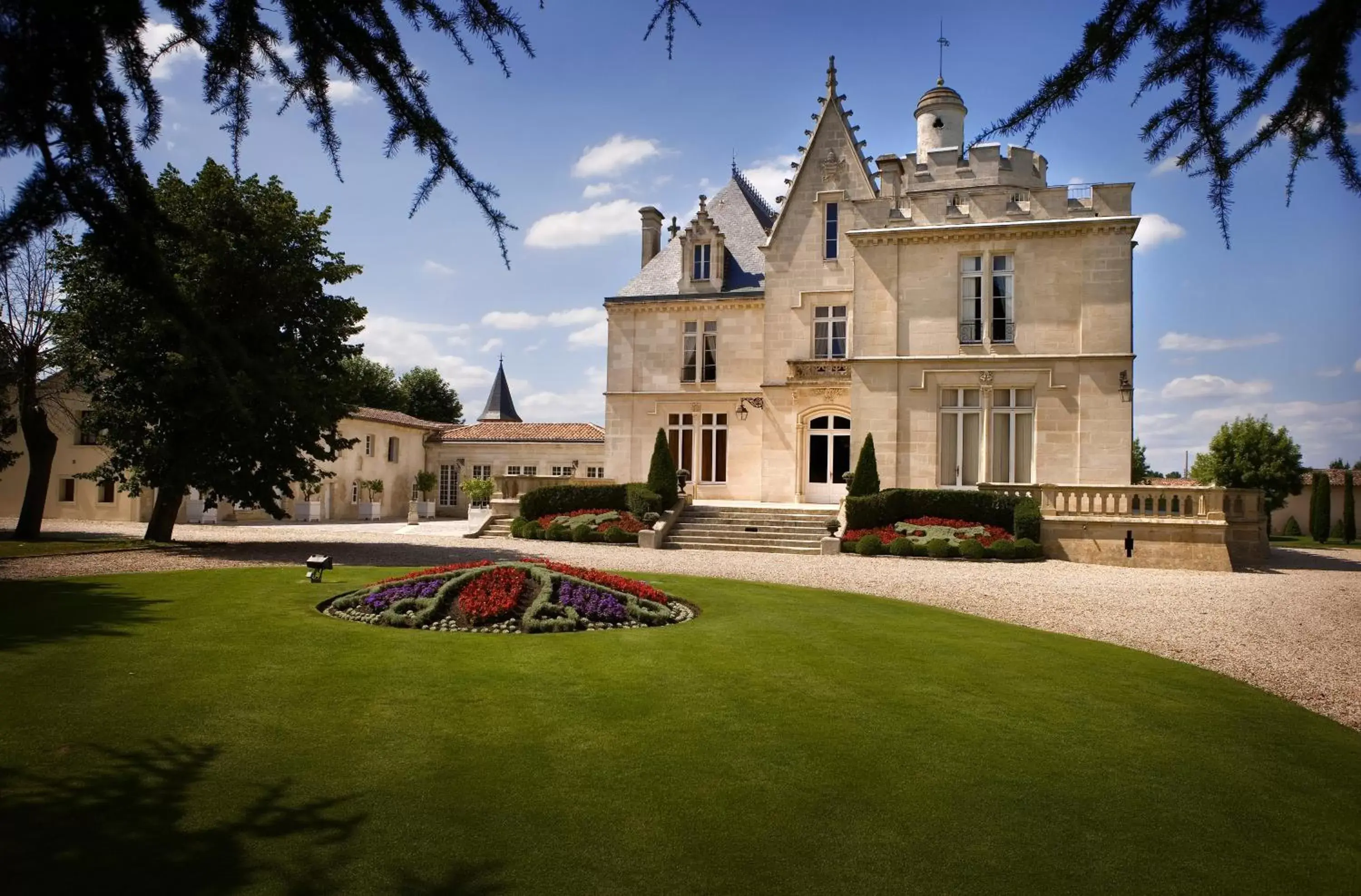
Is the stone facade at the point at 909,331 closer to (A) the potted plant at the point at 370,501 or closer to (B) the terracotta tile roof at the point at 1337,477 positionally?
(A) the potted plant at the point at 370,501

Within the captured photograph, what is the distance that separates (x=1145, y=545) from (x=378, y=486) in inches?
1132

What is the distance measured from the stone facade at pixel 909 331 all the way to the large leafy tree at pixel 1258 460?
23783 millimetres

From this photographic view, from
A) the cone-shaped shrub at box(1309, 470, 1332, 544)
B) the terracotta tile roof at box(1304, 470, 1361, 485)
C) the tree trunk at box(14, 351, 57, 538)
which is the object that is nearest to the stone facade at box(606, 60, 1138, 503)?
the tree trunk at box(14, 351, 57, 538)

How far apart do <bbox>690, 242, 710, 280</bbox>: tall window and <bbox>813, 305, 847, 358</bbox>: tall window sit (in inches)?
173

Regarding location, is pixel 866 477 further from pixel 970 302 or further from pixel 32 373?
pixel 32 373

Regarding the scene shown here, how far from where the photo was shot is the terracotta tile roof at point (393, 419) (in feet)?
114

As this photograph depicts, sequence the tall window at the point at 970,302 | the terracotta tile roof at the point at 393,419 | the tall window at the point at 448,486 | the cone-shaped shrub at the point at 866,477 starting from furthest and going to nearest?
the tall window at the point at 448,486 → the terracotta tile roof at the point at 393,419 → the tall window at the point at 970,302 → the cone-shaped shrub at the point at 866,477

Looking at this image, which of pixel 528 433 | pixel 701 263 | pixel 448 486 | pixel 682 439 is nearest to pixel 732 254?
pixel 701 263

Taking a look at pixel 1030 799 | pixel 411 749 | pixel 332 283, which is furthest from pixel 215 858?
pixel 332 283

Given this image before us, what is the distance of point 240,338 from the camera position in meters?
15.6

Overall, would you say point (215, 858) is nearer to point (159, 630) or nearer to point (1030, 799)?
point (1030, 799)

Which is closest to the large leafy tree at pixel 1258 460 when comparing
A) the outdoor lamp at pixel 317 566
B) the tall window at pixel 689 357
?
the tall window at pixel 689 357

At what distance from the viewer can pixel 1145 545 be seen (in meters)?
18.2

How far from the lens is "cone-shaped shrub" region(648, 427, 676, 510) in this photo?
23.4m
